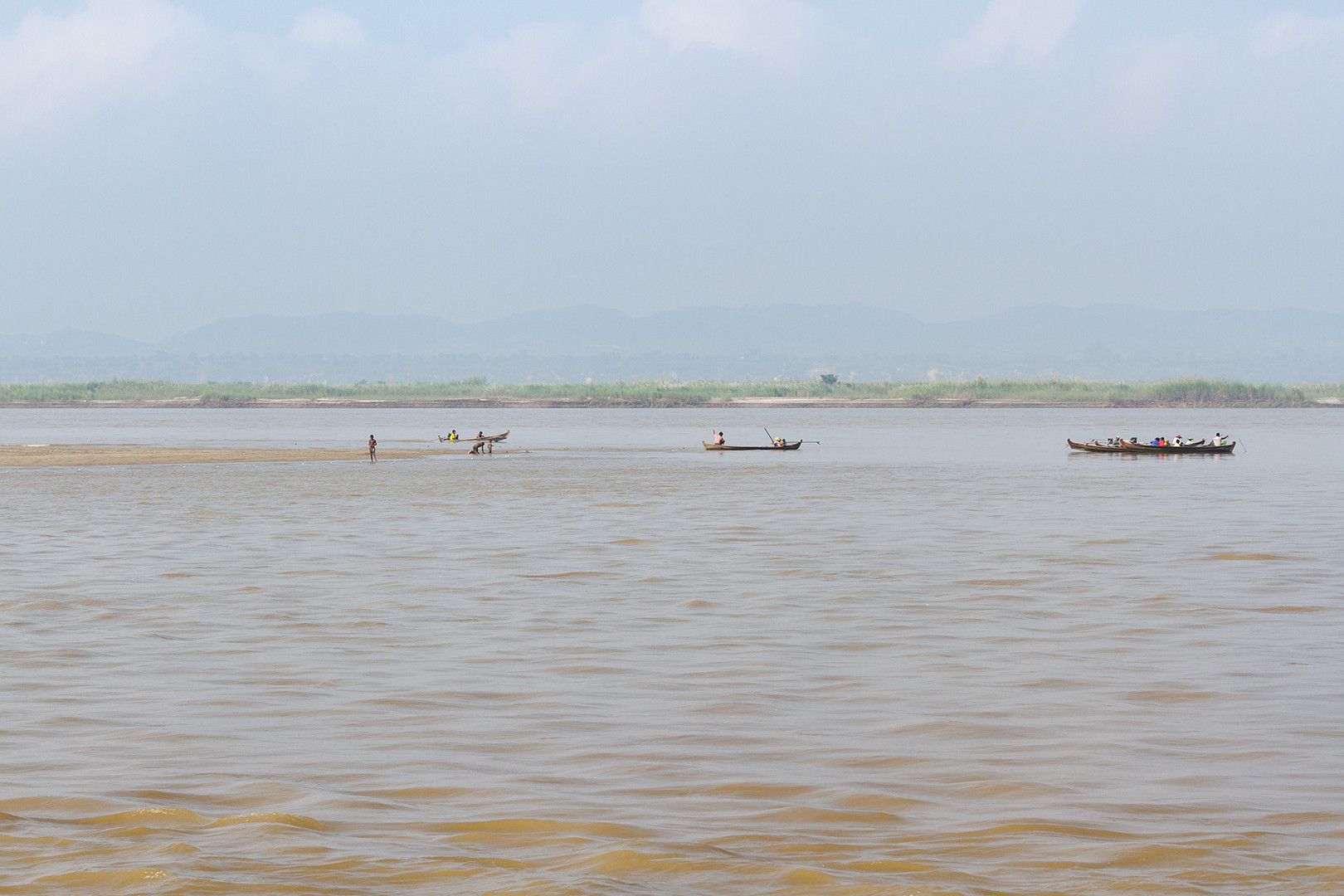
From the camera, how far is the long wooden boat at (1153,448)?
58.3m

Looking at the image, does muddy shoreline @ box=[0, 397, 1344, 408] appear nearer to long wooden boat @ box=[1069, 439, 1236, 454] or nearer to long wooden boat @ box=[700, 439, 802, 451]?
long wooden boat @ box=[1069, 439, 1236, 454]

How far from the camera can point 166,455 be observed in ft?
184

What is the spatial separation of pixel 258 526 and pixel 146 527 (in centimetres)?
210

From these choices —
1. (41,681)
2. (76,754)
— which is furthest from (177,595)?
(76,754)

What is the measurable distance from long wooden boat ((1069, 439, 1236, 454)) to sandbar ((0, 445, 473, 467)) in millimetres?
27857

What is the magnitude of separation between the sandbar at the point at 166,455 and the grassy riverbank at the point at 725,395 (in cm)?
10334

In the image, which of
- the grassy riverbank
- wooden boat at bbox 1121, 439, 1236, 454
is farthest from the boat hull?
the grassy riverbank

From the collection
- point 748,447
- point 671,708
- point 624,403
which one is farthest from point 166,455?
point 624,403

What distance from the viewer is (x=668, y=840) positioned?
766cm

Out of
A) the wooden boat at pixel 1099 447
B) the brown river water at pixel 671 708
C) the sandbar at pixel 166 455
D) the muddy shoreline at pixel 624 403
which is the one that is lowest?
the brown river water at pixel 671 708

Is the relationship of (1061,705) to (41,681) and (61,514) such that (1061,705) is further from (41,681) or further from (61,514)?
(61,514)

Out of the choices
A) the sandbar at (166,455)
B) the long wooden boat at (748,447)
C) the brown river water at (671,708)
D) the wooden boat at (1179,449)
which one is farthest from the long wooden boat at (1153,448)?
the brown river water at (671,708)

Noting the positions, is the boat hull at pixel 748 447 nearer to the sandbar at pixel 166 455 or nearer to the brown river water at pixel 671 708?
the sandbar at pixel 166 455

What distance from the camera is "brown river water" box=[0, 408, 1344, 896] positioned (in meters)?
7.35
